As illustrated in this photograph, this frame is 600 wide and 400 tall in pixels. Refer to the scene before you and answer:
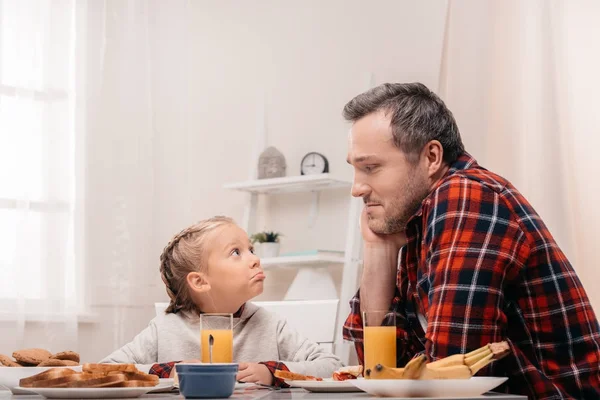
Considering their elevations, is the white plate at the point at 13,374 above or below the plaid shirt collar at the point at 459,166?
below

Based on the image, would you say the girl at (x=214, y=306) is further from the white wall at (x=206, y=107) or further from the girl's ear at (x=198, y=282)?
the white wall at (x=206, y=107)

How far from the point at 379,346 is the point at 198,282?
104cm

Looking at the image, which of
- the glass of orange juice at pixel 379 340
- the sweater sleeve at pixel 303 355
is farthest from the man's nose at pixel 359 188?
the sweater sleeve at pixel 303 355

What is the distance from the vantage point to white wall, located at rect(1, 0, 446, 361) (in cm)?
343

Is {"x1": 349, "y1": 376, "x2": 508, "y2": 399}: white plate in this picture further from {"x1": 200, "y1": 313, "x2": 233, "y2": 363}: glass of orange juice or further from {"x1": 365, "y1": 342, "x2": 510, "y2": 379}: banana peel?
{"x1": 200, "y1": 313, "x2": 233, "y2": 363}: glass of orange juice

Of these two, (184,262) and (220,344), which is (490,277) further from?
(184,262)

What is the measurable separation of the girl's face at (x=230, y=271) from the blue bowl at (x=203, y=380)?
1135 mm

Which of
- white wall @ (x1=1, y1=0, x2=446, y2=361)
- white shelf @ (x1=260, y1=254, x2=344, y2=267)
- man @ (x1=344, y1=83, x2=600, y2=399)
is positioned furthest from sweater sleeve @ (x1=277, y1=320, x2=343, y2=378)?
white wall @ (x1=1, y1=0, x2=446, y2=361)

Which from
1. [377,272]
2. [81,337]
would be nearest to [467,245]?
[377,272]

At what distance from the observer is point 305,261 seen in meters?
3.40

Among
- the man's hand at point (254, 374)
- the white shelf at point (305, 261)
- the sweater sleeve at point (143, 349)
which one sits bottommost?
the sweater sleeve at point (143, 349)

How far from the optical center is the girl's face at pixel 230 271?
2.17 meters

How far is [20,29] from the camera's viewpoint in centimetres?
320

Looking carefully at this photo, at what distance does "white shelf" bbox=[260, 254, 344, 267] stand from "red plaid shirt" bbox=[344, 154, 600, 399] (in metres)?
1.91
